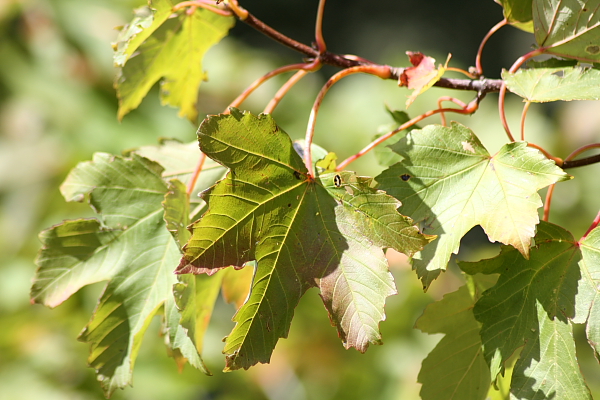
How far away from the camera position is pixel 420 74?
2.88ft

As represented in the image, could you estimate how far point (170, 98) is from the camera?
1252mm

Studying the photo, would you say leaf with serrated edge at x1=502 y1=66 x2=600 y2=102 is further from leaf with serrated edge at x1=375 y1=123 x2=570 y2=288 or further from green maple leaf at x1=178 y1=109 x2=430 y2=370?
green maple leaf at x1=178 y1=109 x2=430 y2=370

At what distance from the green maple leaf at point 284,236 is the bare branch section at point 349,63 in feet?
0.89

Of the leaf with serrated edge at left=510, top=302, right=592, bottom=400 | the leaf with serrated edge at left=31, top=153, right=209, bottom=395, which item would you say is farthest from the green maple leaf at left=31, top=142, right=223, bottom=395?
the leaf with serrated edge at left=510, top=302, right=592, bottom=400

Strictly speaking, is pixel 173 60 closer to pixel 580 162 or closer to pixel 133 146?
pixel 580 162

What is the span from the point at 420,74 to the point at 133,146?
2218mm

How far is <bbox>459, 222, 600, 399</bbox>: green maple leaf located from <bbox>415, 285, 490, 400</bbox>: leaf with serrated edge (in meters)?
0.12

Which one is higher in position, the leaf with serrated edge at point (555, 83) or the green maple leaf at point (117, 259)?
the leaf with serrated edge at point (555, 83)

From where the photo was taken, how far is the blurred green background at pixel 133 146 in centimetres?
279

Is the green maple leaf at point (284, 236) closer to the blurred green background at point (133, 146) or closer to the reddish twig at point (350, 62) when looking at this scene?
the reddish twig at point (350, 62)

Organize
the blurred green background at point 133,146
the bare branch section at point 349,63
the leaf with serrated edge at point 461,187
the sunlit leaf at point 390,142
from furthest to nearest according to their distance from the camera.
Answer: the blurred green background at point 133,146 → the sunlit leaf at point 390,142 → the bare branch section at point 349,63 → the leaf with serrated edge at point 461,187

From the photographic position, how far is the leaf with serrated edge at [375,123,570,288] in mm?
741

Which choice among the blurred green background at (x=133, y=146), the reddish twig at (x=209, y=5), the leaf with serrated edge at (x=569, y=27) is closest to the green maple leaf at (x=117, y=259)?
the reddish twig at (x=209, y=5)

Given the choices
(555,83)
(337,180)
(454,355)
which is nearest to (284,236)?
(337,180)
